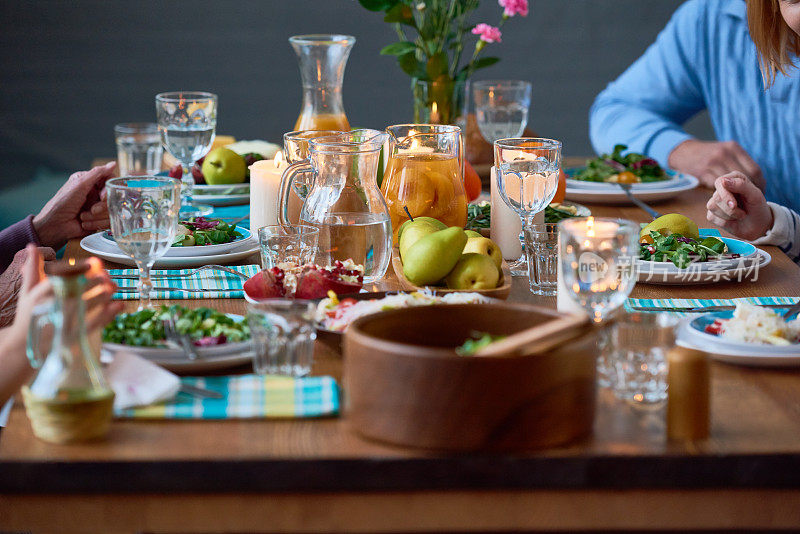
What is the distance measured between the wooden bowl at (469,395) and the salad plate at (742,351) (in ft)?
0.83

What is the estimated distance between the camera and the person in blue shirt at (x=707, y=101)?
2471mm

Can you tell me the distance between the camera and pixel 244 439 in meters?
0.83

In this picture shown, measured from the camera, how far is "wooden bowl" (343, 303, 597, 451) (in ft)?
2.56

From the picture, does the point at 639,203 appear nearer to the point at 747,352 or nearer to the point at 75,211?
the point at 747,352

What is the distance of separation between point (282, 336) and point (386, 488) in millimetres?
239

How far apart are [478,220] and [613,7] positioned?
297 centimetres

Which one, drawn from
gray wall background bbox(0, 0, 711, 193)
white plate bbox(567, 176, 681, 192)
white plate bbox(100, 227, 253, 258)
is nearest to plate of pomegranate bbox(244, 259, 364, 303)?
white plate bbox(100, 227, 253, 258)

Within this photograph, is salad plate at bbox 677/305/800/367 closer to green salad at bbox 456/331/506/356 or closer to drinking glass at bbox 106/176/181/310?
green salad at bbox 456/331/506/356

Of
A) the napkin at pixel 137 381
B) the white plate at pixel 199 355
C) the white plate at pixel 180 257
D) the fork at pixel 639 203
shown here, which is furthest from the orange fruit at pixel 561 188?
the napkin at pixel 137 381

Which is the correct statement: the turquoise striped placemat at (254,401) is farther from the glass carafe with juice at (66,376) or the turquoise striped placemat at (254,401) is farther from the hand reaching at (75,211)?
the hand reaching at (75,211)

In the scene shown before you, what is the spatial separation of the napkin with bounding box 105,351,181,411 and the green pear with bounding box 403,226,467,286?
0.44 m

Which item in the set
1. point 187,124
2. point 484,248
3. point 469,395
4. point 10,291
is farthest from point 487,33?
point 469,395

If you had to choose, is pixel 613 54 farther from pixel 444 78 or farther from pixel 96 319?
pixel 96 319

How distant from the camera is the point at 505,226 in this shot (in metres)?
1.59
